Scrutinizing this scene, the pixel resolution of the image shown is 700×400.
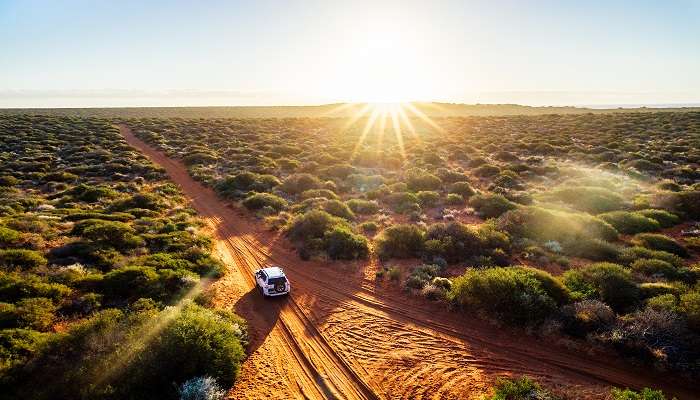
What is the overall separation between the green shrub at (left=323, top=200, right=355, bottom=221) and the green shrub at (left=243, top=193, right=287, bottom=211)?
382 cm

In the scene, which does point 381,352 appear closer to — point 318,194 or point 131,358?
point 131,358

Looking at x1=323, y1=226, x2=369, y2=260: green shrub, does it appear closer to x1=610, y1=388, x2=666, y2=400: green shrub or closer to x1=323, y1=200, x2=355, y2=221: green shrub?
x1=323, y1=200, x2=355, y2=221: green shrub

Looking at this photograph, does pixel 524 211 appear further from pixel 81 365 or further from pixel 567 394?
pixel 81 365

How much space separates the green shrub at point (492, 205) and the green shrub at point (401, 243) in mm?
8269

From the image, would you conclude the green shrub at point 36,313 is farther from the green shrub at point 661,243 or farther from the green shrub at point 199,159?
the green shrub at point 199,159

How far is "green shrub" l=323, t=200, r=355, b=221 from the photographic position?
2658 centimetres

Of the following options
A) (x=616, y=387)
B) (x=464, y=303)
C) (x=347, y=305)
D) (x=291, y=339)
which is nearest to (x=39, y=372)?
(x=291, y=339)

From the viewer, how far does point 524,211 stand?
78.4ft

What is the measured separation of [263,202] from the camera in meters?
29.1

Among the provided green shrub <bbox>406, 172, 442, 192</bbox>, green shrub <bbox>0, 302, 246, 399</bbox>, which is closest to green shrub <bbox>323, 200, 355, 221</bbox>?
green shrub <bbox>406, 172, 442, 192</bbox>

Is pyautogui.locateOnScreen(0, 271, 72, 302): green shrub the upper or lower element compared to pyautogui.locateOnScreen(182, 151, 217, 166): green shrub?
→ lower

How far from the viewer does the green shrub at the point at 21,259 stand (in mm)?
16047

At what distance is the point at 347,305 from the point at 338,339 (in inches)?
99.3

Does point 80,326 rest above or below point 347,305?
above
